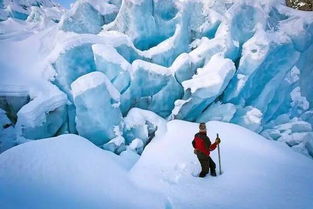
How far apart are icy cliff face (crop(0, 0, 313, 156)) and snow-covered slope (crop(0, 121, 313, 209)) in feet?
5.80

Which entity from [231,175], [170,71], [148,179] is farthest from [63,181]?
[170,71]

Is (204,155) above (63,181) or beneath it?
above

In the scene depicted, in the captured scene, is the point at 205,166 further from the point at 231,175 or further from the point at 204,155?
the point at 231,175

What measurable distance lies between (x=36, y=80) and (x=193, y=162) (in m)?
5.57

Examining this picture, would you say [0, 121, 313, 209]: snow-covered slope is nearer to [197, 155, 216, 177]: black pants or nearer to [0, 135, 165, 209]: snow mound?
[0, 135, 165, 209]: snow mound

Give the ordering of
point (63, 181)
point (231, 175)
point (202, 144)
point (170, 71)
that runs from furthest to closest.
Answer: point (170, 71) < point (202, 144) < point (231, 175) < point (63, 181)

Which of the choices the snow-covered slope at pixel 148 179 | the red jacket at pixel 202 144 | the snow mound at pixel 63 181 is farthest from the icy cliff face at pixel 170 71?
the red jacket at pixel 202 144

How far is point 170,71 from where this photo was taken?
993 cm

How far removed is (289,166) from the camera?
594 centimetres

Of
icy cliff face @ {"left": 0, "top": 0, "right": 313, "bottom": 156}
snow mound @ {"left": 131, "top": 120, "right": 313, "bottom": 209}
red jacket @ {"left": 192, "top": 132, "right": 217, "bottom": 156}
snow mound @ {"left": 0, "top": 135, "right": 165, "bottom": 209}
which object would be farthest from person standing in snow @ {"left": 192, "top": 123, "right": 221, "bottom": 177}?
icy cliff face @ {"left": 0, "top": 0, "right": 313, "bottom": 156}

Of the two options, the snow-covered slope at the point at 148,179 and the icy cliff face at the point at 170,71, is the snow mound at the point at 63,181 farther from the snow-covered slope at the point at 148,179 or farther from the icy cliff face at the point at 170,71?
the icy cliff face at the point at 170,71

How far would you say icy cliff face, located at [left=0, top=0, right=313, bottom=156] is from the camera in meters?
7.98

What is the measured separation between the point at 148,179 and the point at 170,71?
5.15 meters

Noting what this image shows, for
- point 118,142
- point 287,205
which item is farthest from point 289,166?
point 118,142
